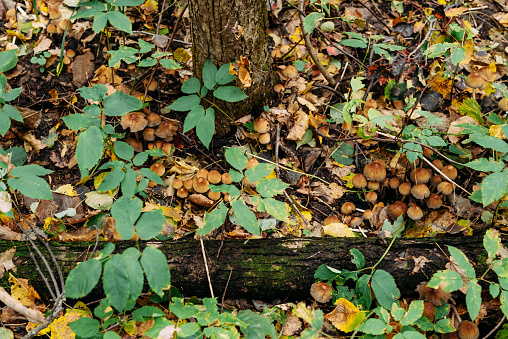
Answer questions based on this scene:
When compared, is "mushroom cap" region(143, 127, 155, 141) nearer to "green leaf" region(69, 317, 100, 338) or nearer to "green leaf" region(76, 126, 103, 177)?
"green leaf" region(76, 126, 103, 177)

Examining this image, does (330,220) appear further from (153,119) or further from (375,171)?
(153,119)

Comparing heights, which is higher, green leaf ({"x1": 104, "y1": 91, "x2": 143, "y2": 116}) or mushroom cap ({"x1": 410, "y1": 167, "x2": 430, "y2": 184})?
green leaf ({"x1": 104, "y1": 91, "x2": 143, "y2": 116})

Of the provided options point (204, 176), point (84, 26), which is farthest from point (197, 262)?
point (84, 26)

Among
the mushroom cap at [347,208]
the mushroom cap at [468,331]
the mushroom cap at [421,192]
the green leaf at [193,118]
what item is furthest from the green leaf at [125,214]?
the mushroom cap at [421,192]

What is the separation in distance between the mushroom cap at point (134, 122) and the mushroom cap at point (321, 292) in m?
2.20

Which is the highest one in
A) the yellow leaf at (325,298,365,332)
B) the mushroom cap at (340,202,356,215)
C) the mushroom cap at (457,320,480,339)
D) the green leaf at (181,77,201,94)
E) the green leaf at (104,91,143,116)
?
the green leaf at (181,77,201,94)

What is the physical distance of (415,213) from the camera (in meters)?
3.04

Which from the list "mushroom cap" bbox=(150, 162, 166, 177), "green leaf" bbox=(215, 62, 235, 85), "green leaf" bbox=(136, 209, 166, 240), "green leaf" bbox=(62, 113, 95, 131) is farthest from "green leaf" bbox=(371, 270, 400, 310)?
"green leaf" bbox=(62, 113, 95, 131)

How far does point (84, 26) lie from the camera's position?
13.3ft

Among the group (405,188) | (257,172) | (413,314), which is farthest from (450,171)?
(257,172)

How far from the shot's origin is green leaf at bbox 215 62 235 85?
2805 millimetres

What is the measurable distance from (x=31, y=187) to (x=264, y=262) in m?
1.70

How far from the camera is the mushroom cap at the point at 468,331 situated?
2.37 metres

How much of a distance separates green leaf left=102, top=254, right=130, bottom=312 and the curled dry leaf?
6.85ft
